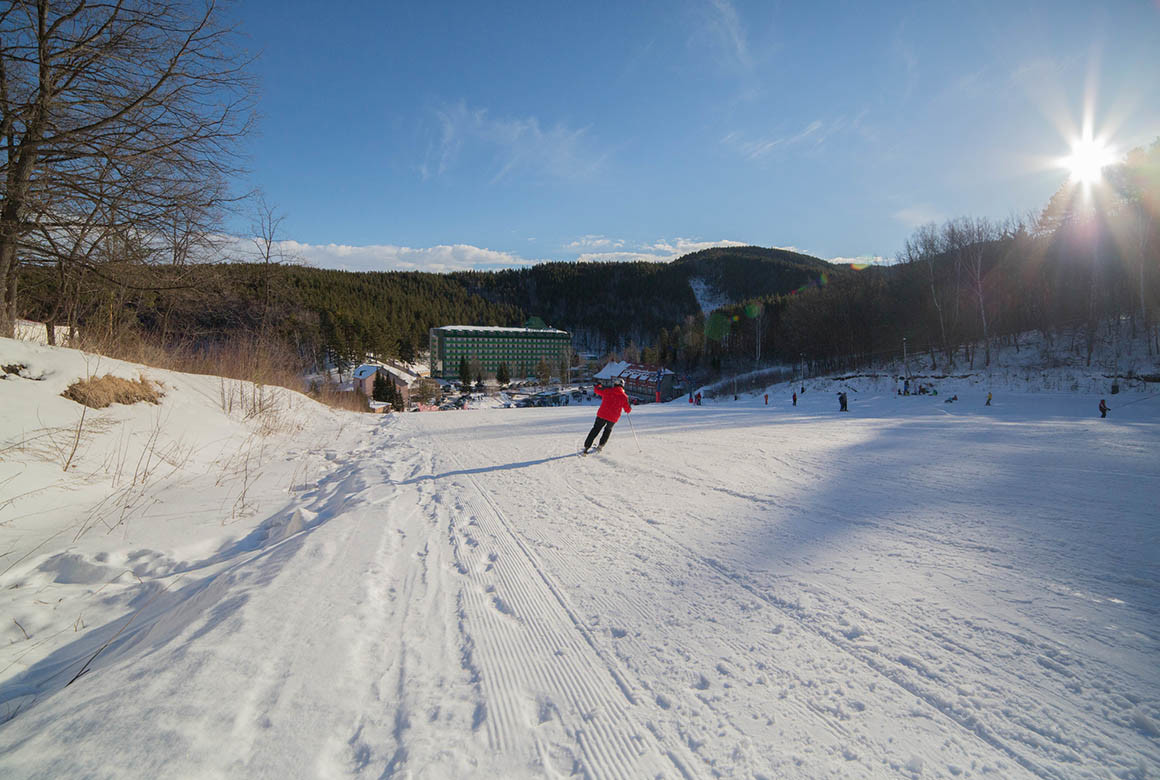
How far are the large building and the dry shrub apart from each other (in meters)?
83.6

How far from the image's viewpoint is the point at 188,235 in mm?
6016

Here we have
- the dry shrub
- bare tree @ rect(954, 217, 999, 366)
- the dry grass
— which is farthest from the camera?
bare tree @ rect(954, 217, 999, 366)

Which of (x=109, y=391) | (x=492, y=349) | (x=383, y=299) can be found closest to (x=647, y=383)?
(x=492, y=349)

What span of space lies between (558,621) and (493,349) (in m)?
105

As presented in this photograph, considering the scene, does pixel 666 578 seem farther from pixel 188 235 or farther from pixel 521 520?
pixel 188 235

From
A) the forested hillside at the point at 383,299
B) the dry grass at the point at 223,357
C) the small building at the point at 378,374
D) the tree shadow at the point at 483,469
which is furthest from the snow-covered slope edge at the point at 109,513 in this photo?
the small building at the point at 378,374

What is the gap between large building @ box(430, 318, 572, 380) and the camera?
98000mm

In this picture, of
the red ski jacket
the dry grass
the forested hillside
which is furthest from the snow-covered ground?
the red ski jacket

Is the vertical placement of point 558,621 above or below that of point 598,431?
below

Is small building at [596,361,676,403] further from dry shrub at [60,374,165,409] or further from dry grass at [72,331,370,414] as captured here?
dry shrub at [60,374,165,409]

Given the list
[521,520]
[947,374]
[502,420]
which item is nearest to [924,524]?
[521,520]

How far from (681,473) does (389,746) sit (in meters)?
4.68

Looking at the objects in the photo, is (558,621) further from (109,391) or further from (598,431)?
(109,391)

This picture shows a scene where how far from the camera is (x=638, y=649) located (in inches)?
85.4
